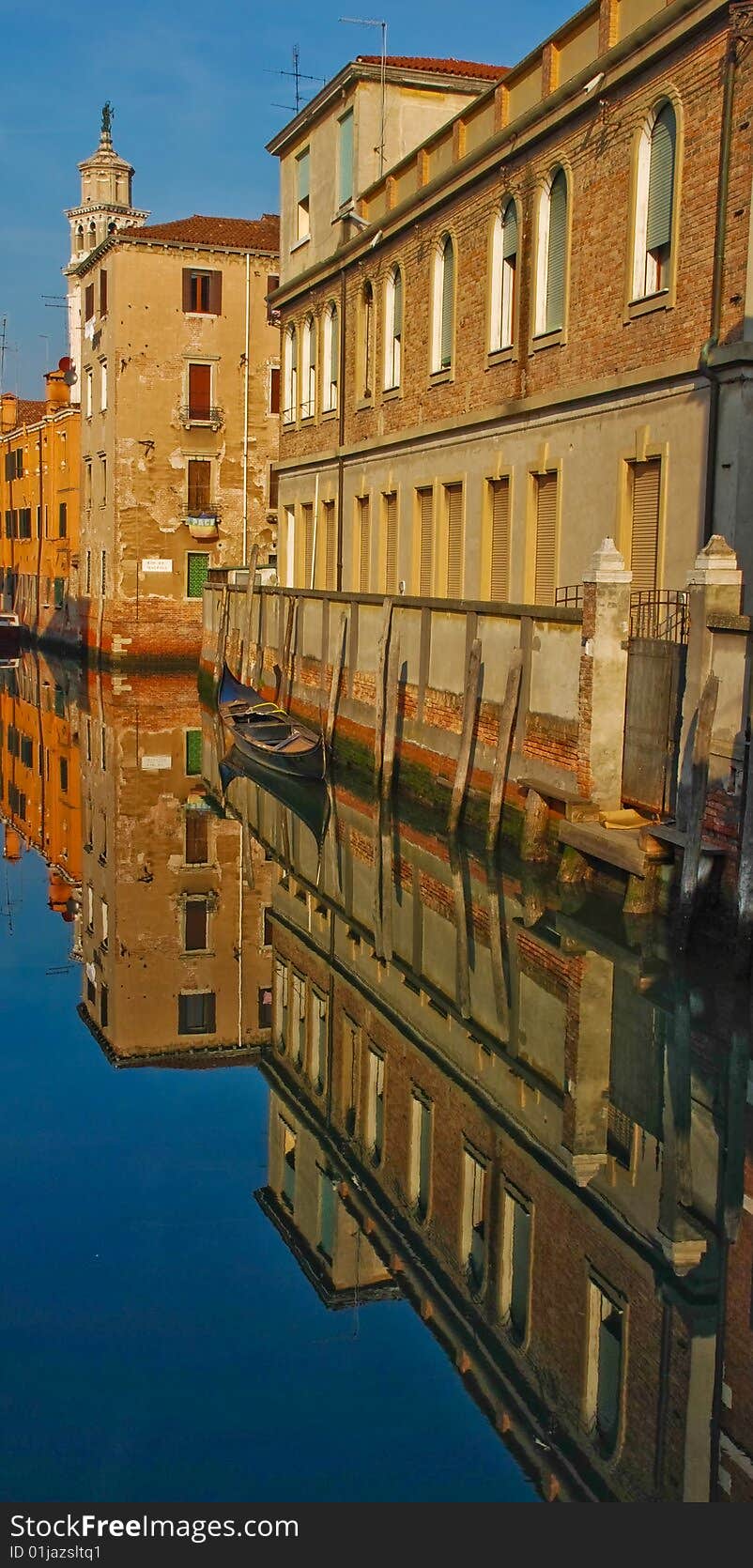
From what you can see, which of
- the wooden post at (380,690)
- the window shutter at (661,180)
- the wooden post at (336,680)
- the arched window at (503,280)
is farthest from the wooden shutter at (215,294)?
the window shutter at (661,180)

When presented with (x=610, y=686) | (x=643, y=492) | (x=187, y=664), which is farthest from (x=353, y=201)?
(x=187, y=664)

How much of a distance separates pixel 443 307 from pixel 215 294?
21.2 metres

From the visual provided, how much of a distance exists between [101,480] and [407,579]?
2367 cm

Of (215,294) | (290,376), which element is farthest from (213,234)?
(290,376)

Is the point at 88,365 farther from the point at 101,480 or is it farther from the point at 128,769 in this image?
the point at 128,769

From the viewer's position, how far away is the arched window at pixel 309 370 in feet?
91.6

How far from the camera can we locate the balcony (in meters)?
41.4

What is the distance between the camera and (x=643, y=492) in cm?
1494

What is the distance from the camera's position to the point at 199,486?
137 ft

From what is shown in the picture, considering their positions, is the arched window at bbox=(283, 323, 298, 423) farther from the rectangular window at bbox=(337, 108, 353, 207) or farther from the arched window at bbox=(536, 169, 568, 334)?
the arched window at bbox=(536, 169, 568, 334)

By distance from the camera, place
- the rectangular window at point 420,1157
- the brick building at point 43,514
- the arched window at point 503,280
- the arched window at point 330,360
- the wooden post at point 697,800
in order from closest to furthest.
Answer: the rectangular window at point 420,1157 → the wooden post at point 697,800 → the arched window at point 503,280 → the arched window at point 330,360 → the brick building at point 43,514

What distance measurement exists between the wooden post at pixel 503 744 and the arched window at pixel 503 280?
16.3 ft

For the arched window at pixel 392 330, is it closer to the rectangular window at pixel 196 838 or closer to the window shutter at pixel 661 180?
the rectangular window at pixel 196 838

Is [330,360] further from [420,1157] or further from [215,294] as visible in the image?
[420,1157]
